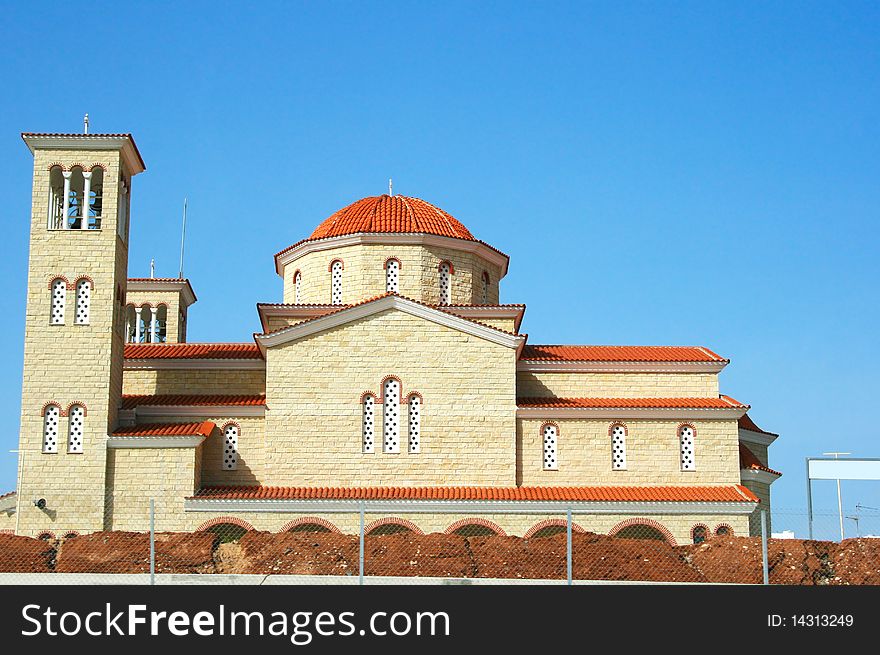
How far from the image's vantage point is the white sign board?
2930cm

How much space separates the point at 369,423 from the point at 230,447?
3.97 metres

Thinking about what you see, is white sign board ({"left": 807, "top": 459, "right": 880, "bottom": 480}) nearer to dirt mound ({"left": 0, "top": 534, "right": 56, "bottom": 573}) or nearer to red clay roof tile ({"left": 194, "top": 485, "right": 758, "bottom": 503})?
red clay roof tile ({"left": 194, "top": 485, "right": 758, "bottom": 503})

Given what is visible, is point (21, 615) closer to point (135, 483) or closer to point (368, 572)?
point (368, 572)

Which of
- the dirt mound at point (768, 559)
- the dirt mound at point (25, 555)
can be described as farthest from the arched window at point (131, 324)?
the dirt mound at point (768, 559)

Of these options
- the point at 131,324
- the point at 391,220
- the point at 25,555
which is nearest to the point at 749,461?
the point at 391,220

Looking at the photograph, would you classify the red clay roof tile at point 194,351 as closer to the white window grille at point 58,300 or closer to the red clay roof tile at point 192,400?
the red clay roof tile at point 192,400

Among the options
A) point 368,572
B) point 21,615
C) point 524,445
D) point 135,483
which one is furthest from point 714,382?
→ point 21,615

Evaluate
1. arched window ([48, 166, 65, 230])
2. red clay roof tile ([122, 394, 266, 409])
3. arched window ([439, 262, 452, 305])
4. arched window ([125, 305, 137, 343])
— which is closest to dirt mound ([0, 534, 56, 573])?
red clay roof tile ([122, 394, 266, 409])

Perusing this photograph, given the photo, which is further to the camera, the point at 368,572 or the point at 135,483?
the point at 135,483

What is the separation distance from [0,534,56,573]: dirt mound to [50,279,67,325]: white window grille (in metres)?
6.85

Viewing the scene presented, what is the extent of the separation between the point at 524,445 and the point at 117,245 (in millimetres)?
12656

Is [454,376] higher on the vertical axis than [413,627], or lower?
higher

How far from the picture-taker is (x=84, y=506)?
30.5 metres

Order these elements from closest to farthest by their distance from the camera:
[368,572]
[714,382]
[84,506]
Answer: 1. [368,572]
2. [84,506]
3. [714,382]
